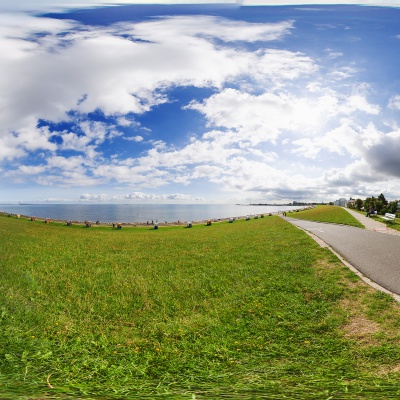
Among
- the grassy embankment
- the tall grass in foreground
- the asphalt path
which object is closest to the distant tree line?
the tall grass in foreground

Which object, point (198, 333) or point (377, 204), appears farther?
point (377, 204)

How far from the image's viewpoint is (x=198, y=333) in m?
4.78

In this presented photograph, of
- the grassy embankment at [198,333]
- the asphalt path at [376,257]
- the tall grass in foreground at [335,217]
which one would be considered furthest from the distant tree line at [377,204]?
the grassy embankment at [198,333]

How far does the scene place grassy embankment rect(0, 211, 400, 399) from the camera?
3131mm

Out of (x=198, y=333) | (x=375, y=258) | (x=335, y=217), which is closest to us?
(x=198, y=333)

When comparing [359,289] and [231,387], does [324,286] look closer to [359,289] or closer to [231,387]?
[359,289]

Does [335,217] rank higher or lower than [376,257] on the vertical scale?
higher

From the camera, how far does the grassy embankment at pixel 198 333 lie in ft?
10.3

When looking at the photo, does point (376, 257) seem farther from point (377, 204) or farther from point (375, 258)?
point (377, 204)

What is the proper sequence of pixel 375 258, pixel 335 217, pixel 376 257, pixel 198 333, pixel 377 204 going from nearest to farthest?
pixel 198 333 → pixel 375 258 → pixel 376 257 → pixel 335 217 → pixel 377 204

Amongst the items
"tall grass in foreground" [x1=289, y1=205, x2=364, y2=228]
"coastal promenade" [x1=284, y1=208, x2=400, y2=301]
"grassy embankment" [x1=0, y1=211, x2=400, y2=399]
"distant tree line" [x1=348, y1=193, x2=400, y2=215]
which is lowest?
"grassy embankment" [x1=0, y1=211, x2=400, y2=399]

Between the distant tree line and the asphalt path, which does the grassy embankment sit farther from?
the distant tree line

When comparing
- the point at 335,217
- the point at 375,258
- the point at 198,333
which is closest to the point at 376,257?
the point at 375,258

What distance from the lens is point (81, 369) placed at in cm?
366
